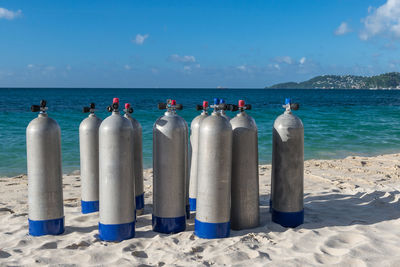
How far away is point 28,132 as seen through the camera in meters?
4.05

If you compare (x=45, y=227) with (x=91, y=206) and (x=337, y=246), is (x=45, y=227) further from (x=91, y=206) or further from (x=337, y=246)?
(x=337, y=246)

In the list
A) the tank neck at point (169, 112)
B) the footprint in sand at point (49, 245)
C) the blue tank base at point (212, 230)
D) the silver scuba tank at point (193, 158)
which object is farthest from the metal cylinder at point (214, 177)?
the footprint in sand at point (49, 245)

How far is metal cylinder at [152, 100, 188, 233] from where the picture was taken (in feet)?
13.1

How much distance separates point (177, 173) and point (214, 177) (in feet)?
1.41

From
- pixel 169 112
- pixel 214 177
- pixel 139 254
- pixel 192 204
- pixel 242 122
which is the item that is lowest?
pixel 139 254

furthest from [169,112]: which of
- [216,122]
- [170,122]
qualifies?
[216,122]

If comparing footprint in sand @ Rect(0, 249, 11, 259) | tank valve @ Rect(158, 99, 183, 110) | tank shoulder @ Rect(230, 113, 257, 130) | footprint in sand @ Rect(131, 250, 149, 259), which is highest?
tank valve @ Rect(158, 99, 183, 110)

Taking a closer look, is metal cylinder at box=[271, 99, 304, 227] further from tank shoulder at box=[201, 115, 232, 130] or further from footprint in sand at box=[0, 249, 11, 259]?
footprint in sand at box=[0, 249, 11, 259]

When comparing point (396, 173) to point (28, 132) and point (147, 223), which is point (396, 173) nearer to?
point (147, 223)

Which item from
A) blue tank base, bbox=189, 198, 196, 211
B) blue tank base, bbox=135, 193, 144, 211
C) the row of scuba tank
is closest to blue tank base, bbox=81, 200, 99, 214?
blue tank base, bbox=135, 193, 144, 211

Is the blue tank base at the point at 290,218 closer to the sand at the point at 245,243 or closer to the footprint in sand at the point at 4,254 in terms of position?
the sand at the point at 245,243

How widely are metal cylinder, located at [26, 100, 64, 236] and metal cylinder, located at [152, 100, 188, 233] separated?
3.47 ft

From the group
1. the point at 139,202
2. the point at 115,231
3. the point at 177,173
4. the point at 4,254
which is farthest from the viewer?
the point at 139,202

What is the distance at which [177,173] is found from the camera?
410 centimetres
